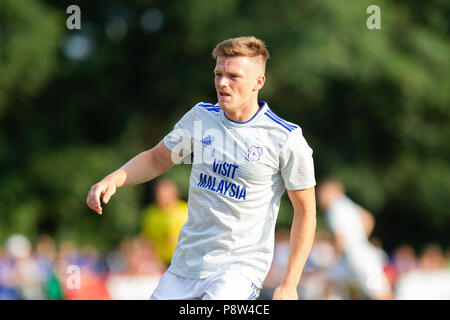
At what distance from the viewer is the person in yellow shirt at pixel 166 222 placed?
9945 mm

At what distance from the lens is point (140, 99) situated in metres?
23.0

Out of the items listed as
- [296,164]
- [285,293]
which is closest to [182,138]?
[296,164]

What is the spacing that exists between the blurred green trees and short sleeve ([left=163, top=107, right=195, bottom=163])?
1476 cm

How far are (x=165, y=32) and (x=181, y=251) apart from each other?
1787cm

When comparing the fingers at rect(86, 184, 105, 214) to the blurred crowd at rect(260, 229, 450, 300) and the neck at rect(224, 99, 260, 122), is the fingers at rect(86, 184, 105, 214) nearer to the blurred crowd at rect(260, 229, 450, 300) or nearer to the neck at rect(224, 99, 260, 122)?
the neck at rect(224, 99, 260, 122)

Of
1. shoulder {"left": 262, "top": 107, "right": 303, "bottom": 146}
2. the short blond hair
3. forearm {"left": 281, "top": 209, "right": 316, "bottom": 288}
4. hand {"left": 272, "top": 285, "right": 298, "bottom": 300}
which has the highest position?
the short blond hair

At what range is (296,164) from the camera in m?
4.39

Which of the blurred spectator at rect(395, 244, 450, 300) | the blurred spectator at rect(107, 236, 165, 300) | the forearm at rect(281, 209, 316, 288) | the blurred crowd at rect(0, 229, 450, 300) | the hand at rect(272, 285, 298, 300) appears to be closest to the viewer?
the hand at rect(272, 285, 298, 300)

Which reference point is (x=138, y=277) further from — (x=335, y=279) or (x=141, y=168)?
(x=141, y=168)

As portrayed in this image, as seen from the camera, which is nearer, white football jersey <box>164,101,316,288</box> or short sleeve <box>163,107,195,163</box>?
white football jersey <box>164,101,316,288</box>

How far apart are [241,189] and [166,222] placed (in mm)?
5726

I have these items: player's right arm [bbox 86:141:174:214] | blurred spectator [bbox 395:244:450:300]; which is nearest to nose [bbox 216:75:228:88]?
player's right arm [bbox 86:141:174:214]

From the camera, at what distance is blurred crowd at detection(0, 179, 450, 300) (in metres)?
10.1

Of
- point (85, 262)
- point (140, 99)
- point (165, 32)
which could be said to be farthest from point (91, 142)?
point (85, 262)
